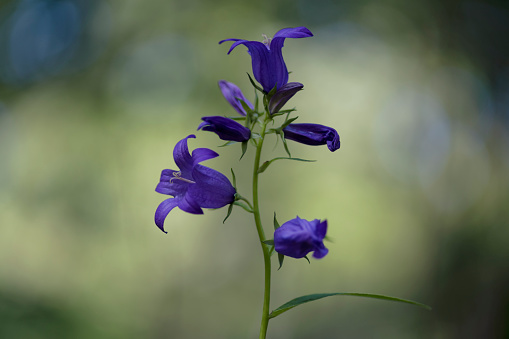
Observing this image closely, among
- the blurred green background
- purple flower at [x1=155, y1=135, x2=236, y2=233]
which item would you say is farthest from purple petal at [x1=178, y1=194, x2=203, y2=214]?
the blurred green background

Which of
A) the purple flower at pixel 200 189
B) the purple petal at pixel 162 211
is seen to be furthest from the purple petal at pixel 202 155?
the purple petal at pixel 162 211

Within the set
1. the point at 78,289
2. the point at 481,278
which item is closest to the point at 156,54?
the point at 78,289

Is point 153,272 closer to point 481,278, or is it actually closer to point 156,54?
point 156,54

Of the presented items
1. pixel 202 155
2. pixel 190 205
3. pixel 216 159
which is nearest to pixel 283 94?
pixel 202 155

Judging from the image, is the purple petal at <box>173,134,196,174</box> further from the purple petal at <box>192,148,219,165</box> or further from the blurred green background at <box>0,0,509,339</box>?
the blurred green background at <box>0,0,509,339</box>

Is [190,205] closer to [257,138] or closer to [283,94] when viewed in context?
[257,138]
